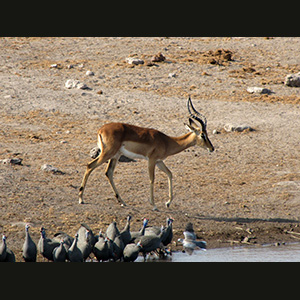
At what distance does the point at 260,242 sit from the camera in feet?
34.6

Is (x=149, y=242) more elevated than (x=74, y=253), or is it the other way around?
(x=74, y=253)

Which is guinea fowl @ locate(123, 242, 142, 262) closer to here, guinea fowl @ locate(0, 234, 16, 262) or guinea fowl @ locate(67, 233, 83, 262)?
guinea fowl @ locate(67, 233, 83, 262)

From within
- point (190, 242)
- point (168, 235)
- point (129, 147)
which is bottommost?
point (190, 242)

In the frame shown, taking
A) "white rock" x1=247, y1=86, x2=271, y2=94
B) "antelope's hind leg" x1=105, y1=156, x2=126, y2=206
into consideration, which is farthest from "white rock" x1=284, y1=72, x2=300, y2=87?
"antelope's hind leg" x1=105, y1=156, x2=126, y2=206

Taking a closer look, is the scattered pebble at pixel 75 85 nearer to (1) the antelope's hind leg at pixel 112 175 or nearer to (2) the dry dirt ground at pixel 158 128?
(2) the dry dirt ground at pixel 158 128

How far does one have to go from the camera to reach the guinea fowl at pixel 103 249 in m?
8.81

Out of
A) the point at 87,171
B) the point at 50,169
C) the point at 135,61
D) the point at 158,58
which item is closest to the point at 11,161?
the point at 50,169

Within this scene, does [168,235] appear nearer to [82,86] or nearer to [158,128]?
[158,128]

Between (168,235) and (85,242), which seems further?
(168,235)

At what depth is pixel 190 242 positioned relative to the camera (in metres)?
9.88

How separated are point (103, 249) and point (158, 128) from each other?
294 inches

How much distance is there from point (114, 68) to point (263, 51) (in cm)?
576

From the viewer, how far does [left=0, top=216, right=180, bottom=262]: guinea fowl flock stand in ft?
28.1

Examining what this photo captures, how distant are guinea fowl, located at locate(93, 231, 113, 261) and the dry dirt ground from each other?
115cm
